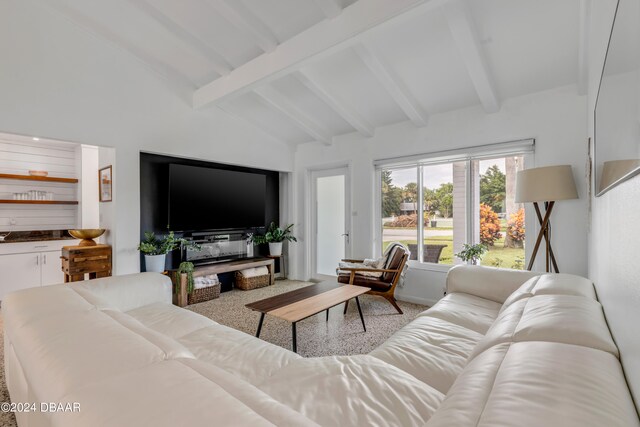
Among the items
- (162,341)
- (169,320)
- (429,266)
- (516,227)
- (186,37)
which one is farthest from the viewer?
(429,266)

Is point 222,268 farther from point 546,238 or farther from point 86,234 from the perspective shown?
point 546,238

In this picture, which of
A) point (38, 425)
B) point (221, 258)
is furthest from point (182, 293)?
point (38, 425)

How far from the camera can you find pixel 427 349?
161cm

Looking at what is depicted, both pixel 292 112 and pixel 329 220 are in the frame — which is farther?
pixel 329 220

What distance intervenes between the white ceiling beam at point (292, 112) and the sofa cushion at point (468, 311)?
10.2ft

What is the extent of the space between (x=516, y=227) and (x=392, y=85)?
2.20 m

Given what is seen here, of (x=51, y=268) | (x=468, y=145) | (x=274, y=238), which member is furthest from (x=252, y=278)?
(x=468, y=145)

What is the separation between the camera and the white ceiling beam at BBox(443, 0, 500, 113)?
7.41 feet

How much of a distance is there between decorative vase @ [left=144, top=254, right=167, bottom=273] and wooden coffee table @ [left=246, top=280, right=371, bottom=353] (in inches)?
70.6

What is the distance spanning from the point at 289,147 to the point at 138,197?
2679 mm

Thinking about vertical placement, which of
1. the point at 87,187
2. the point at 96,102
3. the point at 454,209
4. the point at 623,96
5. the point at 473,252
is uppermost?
the point at 96,102

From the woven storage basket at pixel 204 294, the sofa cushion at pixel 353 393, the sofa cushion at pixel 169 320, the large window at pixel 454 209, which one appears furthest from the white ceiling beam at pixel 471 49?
the woven storage basket at pixel 204 294

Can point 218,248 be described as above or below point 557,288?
below

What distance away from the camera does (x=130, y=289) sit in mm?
2213
